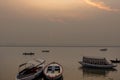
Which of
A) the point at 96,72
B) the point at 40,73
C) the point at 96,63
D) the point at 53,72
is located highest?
the point at 53,72

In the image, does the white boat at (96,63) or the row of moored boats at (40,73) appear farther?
the white boat at (96,63)

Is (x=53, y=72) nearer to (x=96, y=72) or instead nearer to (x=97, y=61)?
(x=96, y=72)

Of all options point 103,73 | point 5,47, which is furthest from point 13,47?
point 103,73

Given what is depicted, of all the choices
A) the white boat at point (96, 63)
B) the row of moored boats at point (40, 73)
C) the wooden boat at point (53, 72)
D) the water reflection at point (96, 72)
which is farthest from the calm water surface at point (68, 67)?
the row of moored boats at point (40, 73)

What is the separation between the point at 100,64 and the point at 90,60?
158cm

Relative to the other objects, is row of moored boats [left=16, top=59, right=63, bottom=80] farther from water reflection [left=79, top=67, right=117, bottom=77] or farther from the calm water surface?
water reflection [left=79, top=67, right=117, bottom=77]

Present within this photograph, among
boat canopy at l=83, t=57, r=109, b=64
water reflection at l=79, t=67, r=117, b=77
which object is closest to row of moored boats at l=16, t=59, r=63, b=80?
water reflection at l=79, t=67, r=117, b=77

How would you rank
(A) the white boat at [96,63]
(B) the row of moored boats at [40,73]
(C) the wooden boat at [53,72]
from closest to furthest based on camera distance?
(C) the wooden boat at [53,72] < (B) the row of moored boats at [40,73] < (A) the white boat at [96,63]

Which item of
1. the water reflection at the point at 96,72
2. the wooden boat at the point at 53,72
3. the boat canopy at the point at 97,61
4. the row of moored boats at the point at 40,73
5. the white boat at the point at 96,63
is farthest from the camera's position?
the boat canopy at the point at 97,61

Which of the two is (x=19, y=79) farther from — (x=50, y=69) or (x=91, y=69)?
(x=91, y=69)

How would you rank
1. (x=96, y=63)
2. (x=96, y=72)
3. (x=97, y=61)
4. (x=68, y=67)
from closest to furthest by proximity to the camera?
1. (x=96, y=72)
2. (x=96, y=63)
3. (x=97, y=61)
4. (x=68, y=67)

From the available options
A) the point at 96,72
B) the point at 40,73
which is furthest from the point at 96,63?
the point at 40,73

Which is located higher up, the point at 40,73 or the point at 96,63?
the point at 40,73

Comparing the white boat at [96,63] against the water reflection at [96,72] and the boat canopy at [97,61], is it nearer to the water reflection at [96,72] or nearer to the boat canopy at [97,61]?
the boat canopy at [97,61]
